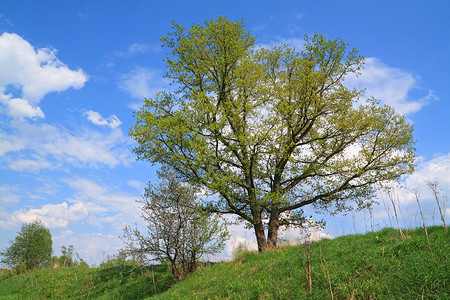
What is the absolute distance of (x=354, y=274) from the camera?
30.0 feet

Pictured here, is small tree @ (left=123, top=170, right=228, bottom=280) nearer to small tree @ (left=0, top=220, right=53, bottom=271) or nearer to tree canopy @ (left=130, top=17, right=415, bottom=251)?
tree canopy @ (left=130, top=17, right=415, bottom=251)

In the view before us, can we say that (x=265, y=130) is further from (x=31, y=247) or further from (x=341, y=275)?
(x=31, y=247)

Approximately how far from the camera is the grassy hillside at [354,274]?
7801 millimetres

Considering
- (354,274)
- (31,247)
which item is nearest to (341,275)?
(354,274)

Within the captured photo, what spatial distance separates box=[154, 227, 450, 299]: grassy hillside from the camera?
25.6 ft

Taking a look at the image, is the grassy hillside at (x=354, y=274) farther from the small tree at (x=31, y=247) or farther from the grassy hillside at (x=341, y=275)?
the small tree at (x=31, y=247)

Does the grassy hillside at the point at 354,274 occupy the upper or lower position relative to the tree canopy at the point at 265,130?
lower

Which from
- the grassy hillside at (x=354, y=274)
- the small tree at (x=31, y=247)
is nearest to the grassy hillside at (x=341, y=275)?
the grassy hillside at (x=354, y=274)

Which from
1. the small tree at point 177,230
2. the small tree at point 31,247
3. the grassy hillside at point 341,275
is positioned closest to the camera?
the grassy hillside at point 341,275

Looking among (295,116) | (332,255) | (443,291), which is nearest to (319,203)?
(295,116)

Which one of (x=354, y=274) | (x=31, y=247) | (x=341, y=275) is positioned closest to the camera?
(x=354, y=274)

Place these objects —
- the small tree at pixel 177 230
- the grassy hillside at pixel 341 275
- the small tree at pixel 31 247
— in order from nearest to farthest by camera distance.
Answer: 1. the grassy hillside at pixel 341 275
2. the small tree at pixel 177 230
3. the small tree at pixel 31 247

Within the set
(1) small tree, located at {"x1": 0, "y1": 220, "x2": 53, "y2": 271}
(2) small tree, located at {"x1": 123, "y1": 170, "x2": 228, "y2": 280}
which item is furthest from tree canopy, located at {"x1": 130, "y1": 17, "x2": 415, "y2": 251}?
(1) small tree, located at {"x1": 0, "y1": 220, "x2": 53, "y2": 271}

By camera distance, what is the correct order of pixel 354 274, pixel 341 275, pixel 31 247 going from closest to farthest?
pixel 354 274 → pixel 341 275 → pixel 31 247
